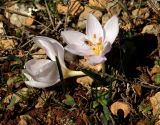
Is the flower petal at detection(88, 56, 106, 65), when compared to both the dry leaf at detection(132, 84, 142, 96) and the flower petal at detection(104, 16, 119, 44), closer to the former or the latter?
the flower petal at detection(104, 16, 119, 44)

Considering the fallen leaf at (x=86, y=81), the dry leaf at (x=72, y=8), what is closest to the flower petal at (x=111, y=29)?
the fallen leaf at (x=86, y=81)

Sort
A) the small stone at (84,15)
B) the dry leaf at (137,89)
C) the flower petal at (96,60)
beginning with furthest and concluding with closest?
the small stone at (84,15)
the dry leaf at (137,89)
the flower petal at (96,60)

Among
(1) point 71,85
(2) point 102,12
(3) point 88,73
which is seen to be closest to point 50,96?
(1) point 71,85

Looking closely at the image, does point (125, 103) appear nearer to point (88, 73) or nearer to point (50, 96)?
point (88, 73)

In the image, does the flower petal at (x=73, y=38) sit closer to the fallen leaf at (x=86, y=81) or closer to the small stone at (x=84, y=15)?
A: the fallen leaf at (x=86, y=81)

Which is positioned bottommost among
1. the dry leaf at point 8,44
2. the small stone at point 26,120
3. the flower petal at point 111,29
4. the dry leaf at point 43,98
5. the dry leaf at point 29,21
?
the small stone at point 26,120

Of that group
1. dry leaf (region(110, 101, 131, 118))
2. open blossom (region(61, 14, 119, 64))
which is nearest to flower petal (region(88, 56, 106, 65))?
open blossom (region(61, 14, 119, 64))

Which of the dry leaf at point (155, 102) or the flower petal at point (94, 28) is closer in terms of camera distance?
the dry leaf at point (155, 102)
